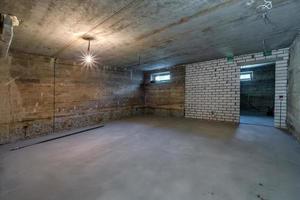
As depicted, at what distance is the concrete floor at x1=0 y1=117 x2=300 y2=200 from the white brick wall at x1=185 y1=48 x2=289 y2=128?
1.70 meters

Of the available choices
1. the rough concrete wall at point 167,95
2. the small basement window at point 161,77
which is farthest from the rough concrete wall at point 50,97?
the small basement window at point 161,77

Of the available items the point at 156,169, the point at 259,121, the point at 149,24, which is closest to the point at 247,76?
the point at 259,121

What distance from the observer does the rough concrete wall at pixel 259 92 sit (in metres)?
7.84

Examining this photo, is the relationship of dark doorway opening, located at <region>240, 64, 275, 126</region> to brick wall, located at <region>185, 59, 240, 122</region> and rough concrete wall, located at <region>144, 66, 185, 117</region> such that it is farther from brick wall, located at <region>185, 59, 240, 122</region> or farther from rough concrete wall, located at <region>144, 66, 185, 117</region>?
rough concrete wall, located at <region>144, 66, 185, 117</region>

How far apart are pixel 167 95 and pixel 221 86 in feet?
7.92

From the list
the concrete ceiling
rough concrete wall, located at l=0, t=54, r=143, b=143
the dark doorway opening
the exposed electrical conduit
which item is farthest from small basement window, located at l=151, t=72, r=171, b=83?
the exposed electrical conduit

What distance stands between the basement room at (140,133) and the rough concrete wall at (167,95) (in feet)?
2.72

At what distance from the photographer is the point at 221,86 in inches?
212

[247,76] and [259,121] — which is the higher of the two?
[247,76]

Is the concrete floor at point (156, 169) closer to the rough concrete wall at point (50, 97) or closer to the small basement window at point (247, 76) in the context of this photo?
the rough concrete wall at point (50, 97)

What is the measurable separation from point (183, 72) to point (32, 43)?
5126 mm

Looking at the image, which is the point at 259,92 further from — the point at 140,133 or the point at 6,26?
the point at 6,26

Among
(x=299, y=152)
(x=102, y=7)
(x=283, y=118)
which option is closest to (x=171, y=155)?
(x=299, y=152)

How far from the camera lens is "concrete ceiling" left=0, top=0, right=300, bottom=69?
2012mm
